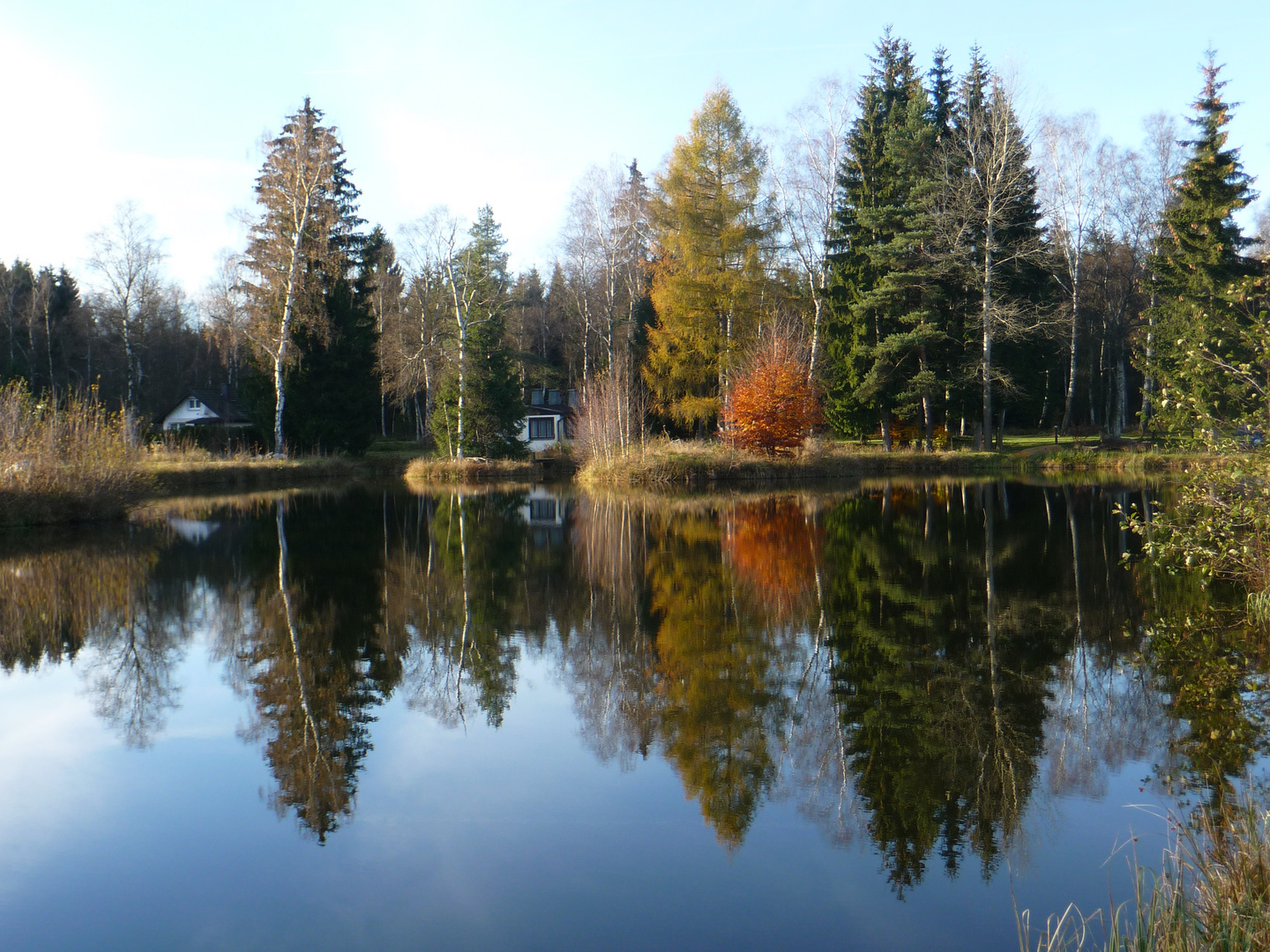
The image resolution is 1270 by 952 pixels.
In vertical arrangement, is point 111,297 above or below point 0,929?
above

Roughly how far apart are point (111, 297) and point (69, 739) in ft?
144

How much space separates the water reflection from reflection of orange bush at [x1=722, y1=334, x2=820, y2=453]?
43.9 feet

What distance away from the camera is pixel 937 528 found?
1562 cm

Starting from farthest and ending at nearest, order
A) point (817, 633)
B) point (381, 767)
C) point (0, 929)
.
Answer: point (817, 633), point (381, 767), point (0, 929)

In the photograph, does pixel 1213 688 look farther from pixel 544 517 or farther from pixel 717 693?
pixel 544 517

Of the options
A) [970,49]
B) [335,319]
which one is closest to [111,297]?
[335,319]

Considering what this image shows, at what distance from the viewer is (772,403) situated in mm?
28531

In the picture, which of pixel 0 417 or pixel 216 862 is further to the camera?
pixel 0 417

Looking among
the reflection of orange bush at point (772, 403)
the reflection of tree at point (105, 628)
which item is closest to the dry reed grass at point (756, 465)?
the reflection of orange bush at point (772, 403)

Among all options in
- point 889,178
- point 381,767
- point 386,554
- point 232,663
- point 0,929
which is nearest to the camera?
point 0,929

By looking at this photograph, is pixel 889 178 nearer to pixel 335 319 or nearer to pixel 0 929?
pixel 335 319

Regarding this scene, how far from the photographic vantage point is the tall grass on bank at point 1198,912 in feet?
9.28

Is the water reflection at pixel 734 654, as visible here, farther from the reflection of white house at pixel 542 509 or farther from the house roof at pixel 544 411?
the house roof at pixel 544 411

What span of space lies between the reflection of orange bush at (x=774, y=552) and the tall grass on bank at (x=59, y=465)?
12.0m
